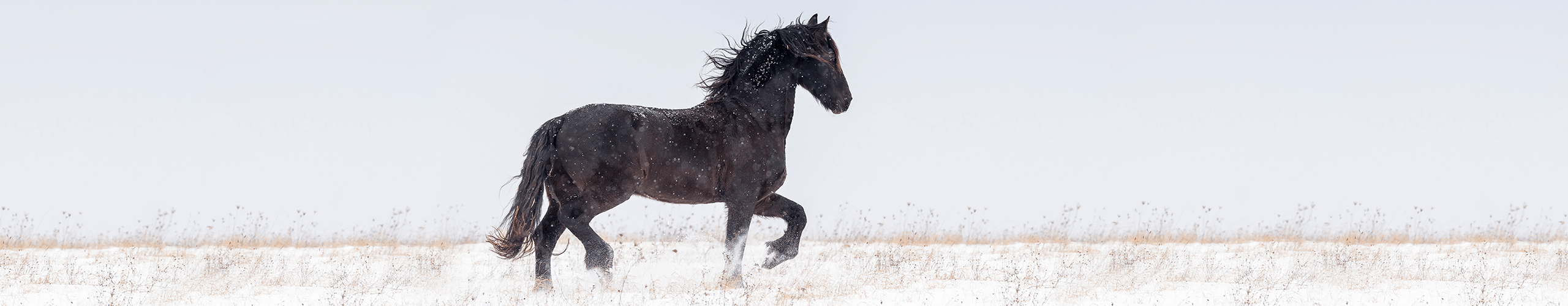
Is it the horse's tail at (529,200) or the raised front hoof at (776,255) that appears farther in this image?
the raised front hoof at (776,255)

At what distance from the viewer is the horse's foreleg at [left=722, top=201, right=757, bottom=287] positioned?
6.19 metres

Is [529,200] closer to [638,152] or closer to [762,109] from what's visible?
[638,152]

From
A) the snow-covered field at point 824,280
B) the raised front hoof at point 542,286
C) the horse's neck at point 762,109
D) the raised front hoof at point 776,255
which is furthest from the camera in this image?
the raised front hoof at point 776,255

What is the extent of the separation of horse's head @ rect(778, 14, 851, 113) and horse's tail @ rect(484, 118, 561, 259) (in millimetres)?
1823

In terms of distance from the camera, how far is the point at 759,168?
6395mm

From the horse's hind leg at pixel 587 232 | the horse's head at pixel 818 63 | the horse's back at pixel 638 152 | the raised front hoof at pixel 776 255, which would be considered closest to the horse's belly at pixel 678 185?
the horse's back at pixel 638 152

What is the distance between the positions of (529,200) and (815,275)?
7.21 feet

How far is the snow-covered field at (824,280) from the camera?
18.8 ft

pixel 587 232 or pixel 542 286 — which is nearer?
pixel 587 232

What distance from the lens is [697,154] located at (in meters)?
6.09

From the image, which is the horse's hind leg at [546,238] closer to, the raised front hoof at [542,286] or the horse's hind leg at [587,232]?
the raised front hoof at [542,286]

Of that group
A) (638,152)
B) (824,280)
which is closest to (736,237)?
(824,280)

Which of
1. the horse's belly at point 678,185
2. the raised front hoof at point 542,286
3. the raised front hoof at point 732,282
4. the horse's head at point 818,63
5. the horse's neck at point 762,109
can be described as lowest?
the raised front hoof at point 542,286

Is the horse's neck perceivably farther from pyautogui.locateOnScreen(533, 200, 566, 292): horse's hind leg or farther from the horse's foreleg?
pyautogui.locateOnScreen(533, 200, 566, 292): horse's hind leg
